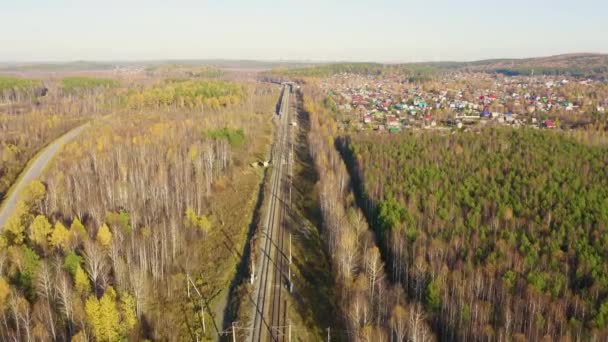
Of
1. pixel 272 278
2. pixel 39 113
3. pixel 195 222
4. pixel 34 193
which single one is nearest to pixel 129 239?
pixel 195 222

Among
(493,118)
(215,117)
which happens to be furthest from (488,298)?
(493,118)

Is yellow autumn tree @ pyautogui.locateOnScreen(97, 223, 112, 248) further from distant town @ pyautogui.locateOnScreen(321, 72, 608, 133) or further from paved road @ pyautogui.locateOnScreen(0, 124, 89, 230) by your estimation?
distant town @ pyautogui.locateOnScreen(321, 72, 608, 133)

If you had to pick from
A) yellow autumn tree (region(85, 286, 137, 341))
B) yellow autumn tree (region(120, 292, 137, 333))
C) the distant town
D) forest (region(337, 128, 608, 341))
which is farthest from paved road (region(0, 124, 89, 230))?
the distant town

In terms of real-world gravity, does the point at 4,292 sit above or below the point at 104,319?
above

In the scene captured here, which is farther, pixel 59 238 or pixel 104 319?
pixel 59 238

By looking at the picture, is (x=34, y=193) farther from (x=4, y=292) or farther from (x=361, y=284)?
(x=361, y=284)

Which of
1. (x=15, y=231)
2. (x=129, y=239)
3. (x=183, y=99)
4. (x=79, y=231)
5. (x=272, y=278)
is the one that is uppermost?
(x=183, y=99)

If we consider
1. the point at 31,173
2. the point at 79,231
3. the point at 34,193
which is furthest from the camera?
the point at 31,173

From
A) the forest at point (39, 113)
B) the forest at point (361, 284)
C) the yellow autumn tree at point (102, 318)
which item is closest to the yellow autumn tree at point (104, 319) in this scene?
the yellow autumn tree at point (102, 318)
